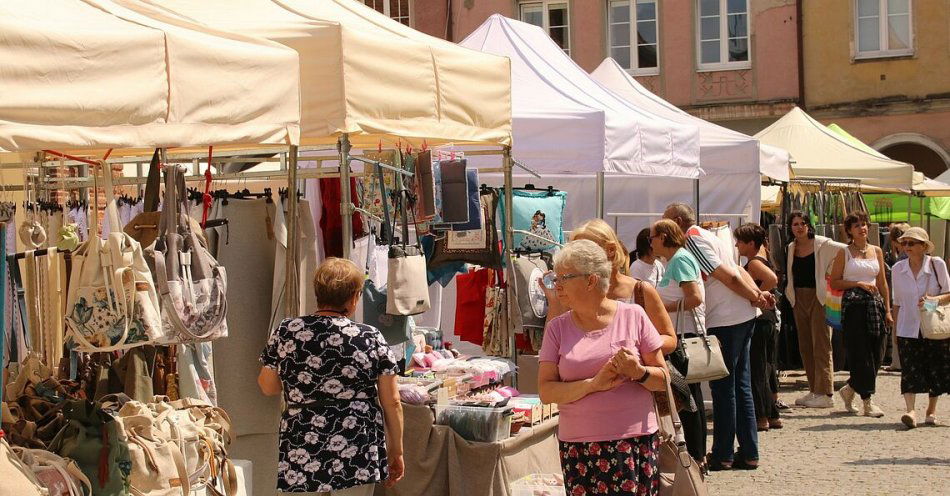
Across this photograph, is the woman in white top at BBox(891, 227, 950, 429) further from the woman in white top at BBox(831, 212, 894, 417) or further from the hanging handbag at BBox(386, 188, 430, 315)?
the hanging handbag at BBox(386, 188, 430, 315)

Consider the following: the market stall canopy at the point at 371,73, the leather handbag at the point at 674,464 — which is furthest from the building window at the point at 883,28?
the leather handbag at the point at 674,464

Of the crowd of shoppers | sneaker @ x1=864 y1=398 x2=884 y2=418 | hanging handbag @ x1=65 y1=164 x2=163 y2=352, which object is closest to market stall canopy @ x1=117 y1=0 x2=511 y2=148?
the crowd of shoppers

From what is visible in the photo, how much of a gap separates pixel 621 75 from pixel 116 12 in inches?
404

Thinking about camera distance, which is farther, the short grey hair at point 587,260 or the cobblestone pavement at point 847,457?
the cobblestone pavement at point 847,457

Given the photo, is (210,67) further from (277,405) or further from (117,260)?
(277,405)

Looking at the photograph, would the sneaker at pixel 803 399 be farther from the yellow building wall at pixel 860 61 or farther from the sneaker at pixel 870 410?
the yellow building wall at pixel 860 61

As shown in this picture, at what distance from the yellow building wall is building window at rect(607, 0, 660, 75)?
3.13 meters

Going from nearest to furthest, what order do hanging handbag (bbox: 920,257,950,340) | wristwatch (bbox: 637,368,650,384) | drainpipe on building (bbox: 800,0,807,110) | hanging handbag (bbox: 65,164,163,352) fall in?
hanging handbag (bbox: 65,164,163,352) < wristwatch (bbox: 637,368,650,384) < hanging handbag (bbox: 920,257,950,340) < drainpipe on building (bbox: 800,0,807,110)

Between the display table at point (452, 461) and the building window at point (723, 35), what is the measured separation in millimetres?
21694

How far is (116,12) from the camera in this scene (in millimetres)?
4480

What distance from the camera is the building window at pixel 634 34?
27578mm

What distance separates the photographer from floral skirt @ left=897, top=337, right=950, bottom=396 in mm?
10672

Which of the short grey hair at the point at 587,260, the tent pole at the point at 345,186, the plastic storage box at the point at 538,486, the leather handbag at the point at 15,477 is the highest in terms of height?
the tent pole at the point at 345,186

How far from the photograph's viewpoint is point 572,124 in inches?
357
